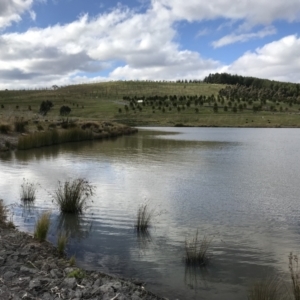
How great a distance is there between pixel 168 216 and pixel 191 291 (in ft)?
12.6

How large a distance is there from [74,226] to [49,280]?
368 centimetres

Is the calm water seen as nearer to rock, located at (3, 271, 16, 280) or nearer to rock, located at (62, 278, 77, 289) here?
rock, located at (62, 278, 77, 289)

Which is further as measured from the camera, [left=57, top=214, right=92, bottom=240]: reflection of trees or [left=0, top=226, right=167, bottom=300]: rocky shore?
[left=57, top=214, right=92, bottom=240]: reflection of trees

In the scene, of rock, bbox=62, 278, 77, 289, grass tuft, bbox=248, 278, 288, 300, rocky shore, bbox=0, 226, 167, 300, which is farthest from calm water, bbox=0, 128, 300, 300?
rock, bbox=62, 278, 77, 289

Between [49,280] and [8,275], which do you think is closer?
[49,280]

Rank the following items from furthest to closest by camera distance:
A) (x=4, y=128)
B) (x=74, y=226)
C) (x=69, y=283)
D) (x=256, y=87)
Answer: (x=256, y=87)
(x=4, y=128)
(x=74, y=226)
(x=69, y=283)

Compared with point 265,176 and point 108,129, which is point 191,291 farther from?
point 108,129

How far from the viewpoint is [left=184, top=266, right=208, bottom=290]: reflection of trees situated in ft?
19.7

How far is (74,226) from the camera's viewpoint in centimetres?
884

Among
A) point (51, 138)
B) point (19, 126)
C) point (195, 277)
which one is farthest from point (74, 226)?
point (19, 126)

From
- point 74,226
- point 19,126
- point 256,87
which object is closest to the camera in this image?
point 74,226

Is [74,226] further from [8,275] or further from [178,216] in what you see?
[8,275]

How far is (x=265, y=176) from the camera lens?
15.4 m

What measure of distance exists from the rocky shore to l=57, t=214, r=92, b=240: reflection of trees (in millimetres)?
1651
